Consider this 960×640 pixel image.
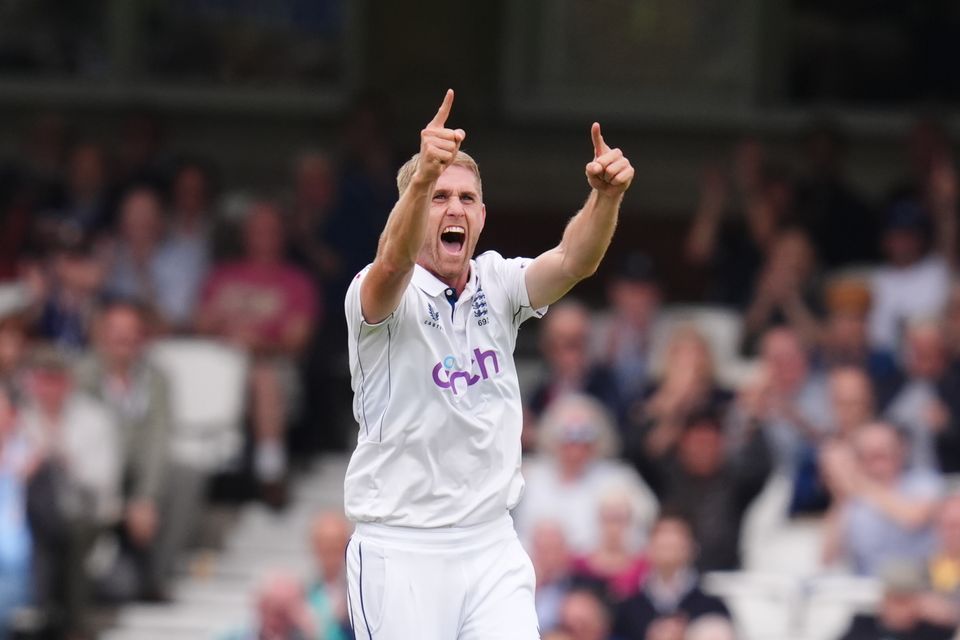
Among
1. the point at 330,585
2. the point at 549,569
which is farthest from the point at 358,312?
the point at 330,585

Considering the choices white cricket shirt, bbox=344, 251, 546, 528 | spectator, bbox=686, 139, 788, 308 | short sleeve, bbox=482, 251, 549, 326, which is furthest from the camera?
spectator, bbox=686, 139, 788, 308

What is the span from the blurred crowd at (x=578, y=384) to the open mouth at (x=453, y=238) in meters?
3.85

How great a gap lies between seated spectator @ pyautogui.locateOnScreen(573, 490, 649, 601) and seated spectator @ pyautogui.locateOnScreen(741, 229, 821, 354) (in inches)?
81.8

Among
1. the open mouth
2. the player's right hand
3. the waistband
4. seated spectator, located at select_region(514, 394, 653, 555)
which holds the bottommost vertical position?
seated spectator, located at select_region(514, 394, 653, 555)

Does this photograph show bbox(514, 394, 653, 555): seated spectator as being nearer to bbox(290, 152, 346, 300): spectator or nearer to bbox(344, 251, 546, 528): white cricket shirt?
bbox(290, 152, 346, 300): spectator

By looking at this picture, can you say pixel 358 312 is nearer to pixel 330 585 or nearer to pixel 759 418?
pixel 330 585

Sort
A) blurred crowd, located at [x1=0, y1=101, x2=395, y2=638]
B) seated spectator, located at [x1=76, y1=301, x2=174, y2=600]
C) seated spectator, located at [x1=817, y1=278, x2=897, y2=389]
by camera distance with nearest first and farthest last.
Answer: blurred crowd, located at [x1=0, y1=101, x2=395, y2=638] < seated spectator, located at [x1=817, y1=278, x2=897, y2=389] < seated spectator, located at [x1=76, y1=301, x2=174, y2=600]

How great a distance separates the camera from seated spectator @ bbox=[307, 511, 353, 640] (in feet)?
30.9

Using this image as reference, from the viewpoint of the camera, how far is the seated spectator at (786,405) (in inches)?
403

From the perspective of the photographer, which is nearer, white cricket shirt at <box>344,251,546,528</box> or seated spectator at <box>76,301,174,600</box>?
white cricket shirt at <box>344,251,546,528</box>

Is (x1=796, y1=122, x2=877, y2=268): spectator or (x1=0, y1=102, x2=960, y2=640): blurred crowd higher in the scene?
(x1=796, y1=122, x2=877, y2=268): spectator

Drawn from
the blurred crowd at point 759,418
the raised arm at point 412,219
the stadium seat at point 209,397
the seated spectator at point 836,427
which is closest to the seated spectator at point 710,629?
the blurred crowd at point 759,418

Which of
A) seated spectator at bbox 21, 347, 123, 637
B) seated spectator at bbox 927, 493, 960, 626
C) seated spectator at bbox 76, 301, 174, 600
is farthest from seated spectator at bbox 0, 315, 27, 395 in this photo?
seated spectator at bbox 927, 493, 960, 626

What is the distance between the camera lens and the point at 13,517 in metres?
10.2
